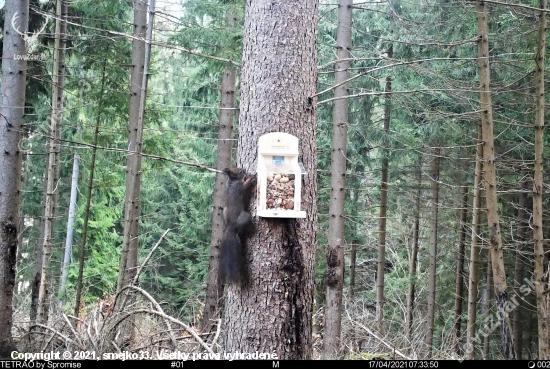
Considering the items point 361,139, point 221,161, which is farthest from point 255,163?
point 361,139

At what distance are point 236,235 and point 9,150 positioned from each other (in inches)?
165

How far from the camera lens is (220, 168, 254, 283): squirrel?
11.0 feet

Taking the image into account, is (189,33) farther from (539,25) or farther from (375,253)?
(375,253)

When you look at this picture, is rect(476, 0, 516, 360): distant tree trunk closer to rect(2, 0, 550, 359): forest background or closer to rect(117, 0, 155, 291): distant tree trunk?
rect(2, 0, 550, 359): forest background

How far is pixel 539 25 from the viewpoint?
304 inches

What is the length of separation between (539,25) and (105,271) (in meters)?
14.7

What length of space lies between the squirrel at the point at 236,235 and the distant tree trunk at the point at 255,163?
0.06m

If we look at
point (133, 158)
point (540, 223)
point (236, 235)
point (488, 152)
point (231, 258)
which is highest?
point (488, 152)

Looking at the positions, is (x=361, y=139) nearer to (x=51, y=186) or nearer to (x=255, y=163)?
(x=51, y=186)

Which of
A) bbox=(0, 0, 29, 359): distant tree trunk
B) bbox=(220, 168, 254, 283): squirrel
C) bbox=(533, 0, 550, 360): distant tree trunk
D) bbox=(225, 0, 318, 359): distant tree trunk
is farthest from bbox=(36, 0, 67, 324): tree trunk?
bbox=(533, 0, 550, 360): distant tree trunk

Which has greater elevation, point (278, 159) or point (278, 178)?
point (278, 159)

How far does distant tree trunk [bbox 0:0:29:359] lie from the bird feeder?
13.7 feet

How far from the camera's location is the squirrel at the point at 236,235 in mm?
3354

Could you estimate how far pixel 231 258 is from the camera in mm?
3348
